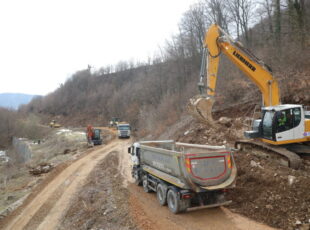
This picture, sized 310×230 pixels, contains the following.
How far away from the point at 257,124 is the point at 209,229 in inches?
250

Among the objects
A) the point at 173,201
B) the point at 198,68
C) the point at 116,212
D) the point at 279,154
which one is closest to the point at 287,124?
the point at 279,154

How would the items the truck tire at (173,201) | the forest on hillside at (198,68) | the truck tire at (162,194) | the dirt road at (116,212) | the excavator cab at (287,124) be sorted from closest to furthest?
the dirt road at (116,212)
the truck tire at (173,201)
the truck tire at (162,194)
the excavator cab at (287,124)
the forest on hillside at (198,68)

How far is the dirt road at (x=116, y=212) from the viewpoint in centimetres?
742

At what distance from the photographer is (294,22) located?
23875 mm

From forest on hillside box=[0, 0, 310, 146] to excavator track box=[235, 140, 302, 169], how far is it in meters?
8.47

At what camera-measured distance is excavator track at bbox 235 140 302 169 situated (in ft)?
30.9

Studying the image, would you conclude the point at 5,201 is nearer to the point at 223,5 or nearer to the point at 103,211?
the point at 103,211

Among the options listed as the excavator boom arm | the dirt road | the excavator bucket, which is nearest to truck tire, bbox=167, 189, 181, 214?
the dirt road

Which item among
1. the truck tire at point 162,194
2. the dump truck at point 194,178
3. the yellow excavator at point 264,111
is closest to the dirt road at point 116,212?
the truck tire at point 162,194

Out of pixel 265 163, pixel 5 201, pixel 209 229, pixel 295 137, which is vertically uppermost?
pixel 295 137

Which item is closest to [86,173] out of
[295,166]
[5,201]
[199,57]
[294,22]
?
[5,201]

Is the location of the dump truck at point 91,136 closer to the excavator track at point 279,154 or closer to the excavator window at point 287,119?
the excavator track at point 279,154

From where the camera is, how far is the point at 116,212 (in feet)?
29.7

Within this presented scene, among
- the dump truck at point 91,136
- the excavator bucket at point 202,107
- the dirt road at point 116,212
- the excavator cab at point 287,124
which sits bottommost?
the dirt road at point 116,212
